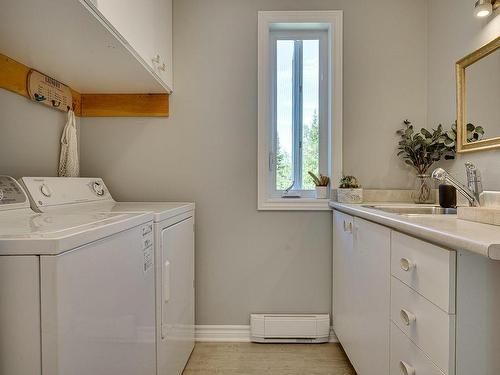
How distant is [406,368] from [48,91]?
2.07 meters

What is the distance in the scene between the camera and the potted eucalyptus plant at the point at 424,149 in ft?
6.32

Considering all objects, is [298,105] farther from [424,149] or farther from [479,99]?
[479,99]

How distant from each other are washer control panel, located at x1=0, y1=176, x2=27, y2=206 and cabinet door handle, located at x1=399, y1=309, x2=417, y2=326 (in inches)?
58.3

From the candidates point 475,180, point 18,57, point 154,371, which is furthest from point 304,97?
point 154,371

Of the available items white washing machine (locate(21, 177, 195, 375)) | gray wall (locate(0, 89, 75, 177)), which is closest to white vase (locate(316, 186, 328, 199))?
white washing machine (locate(21, 177, 195, 375))

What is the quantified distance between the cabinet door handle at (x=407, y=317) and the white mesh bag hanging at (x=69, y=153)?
72.1 inches

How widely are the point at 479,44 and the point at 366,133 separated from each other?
74cm

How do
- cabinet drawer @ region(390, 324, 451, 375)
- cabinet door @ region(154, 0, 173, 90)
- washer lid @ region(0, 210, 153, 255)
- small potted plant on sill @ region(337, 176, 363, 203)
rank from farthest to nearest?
small potted plant on sill @ region(337, 176, 363, 203) → cabinet door @ region(154, 0, 173, 90) → cabinet drawer @ region(390, 324, 451, 375) → washer lid @ region(0, 210, 153, 255)

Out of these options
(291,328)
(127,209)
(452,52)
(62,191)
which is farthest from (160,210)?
(452,52)

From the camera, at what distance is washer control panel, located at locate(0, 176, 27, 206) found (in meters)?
1.24

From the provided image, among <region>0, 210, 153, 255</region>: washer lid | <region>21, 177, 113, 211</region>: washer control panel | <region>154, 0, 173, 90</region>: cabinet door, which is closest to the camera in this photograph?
<region>0, 210, 153, 255</region>: washer lid

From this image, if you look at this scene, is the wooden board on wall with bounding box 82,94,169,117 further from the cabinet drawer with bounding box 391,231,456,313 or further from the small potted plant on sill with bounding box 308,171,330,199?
the cabinet drawer with bounding box 391,231,456,313

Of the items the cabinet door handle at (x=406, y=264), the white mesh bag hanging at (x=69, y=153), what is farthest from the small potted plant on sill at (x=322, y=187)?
the white mesh bag hanging at (x=69, y=153)

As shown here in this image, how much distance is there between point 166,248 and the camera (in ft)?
5.01
